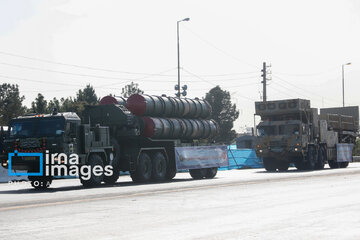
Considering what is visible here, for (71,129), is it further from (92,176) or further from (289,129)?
(289,129)

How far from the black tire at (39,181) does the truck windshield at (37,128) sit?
1495mm

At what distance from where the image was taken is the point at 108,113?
985 inches

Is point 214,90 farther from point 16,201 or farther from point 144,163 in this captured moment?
point 16,201

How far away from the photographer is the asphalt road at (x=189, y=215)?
9.33m

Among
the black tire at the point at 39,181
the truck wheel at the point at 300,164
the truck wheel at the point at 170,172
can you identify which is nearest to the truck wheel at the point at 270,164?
the truck wheel at the point at 300,164

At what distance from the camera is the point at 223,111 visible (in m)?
112

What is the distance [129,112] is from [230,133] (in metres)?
87.3

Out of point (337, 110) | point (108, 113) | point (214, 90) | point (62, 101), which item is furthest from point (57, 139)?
point (214, 90)

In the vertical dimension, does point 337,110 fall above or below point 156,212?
above

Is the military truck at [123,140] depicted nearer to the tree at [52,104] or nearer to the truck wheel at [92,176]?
the truck wheel at [92,176]

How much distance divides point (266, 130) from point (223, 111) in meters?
77.1

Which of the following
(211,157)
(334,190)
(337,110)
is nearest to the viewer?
(334,190)

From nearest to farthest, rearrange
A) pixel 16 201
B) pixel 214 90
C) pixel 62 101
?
pixel 16 201
pixel 62 101
pixel 214 90

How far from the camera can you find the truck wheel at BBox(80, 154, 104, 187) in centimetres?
2167
